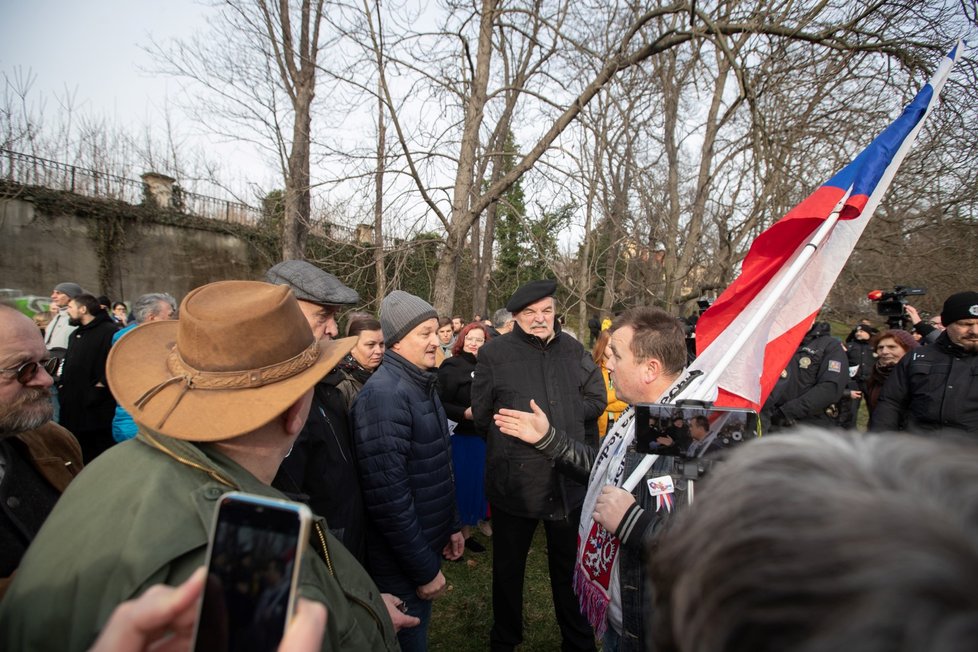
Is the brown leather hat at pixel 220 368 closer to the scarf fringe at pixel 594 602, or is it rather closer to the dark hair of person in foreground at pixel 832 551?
the dark hair of person in foreground at pixel 832 551

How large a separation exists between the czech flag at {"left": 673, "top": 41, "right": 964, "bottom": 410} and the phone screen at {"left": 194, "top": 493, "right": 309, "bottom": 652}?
1.99 m

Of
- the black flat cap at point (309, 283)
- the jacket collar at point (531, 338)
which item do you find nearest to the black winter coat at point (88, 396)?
the black flat cap at point (309, 283)

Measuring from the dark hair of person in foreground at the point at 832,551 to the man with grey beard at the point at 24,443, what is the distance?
6.37ft

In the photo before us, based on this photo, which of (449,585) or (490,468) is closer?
(490,468)

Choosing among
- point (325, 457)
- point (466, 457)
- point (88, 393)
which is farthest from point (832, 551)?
point (88, 393)

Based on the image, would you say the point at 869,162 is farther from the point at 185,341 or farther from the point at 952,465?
the point at 185,341

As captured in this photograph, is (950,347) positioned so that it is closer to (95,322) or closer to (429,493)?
(429,493)

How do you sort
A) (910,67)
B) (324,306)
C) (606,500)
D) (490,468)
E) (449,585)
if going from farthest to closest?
(449,585) < (910,67) < (490,468) < (324,306) < (606,500)

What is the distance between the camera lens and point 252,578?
2.30ft

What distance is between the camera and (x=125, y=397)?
47.6 inches

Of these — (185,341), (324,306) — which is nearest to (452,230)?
(324,306)

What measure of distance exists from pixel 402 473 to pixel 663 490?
1.27 metres

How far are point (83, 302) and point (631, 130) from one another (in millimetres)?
6065

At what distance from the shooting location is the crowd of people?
0.48 meters
